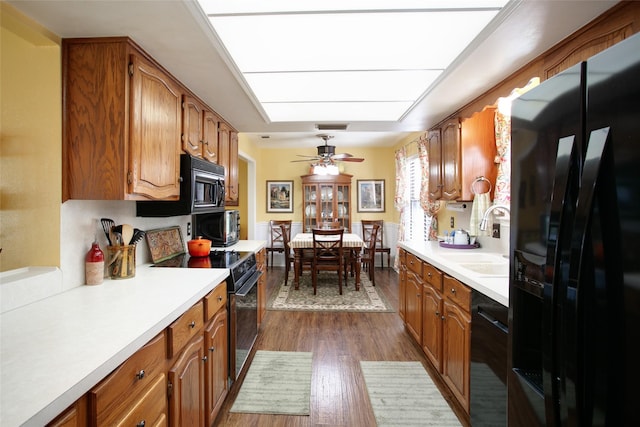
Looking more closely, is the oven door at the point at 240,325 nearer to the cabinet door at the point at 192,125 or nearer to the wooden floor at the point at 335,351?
the wooden floor at the point at 335,351

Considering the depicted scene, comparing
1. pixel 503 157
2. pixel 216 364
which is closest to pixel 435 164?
pixel 503 157

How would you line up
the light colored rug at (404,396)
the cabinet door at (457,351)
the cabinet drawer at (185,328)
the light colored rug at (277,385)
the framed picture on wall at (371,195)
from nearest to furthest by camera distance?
the cabinet drawer at (185,328)
the cabinet door at (457,351)
the light colored rug at (404,396)
the light colored rug at (277,385)
the framed picture on wall at (371,195)

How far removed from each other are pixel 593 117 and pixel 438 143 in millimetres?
2366

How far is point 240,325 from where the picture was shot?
6.79 feet

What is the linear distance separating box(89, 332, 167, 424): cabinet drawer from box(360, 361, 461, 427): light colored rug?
138 centimetres

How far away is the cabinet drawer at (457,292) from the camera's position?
5.35 ft

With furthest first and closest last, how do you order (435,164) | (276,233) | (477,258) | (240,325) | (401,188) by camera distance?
(276,233)
(401,188)
(435,164)
(477,258)
(240,325)

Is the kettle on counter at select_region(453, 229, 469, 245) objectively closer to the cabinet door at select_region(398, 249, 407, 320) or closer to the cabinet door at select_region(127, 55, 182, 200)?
the cabinet door at select_region(398, 249, 407, 320)

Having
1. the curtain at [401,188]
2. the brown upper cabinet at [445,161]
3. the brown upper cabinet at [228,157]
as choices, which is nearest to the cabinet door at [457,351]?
the brown upper cabinet at [445,161]

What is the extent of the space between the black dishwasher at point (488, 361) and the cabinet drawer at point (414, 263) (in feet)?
2.85

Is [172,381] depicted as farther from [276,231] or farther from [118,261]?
[276,231]

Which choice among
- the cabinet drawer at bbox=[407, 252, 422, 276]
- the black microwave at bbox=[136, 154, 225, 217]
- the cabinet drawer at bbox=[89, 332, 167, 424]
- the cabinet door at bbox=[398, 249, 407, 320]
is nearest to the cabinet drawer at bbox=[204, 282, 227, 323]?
the cabinet drawer at bbox=[89, 332, 167, 424]

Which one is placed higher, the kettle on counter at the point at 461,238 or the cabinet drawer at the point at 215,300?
the kettle on counter at the point at 461,238

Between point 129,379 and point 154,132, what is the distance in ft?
4.32
